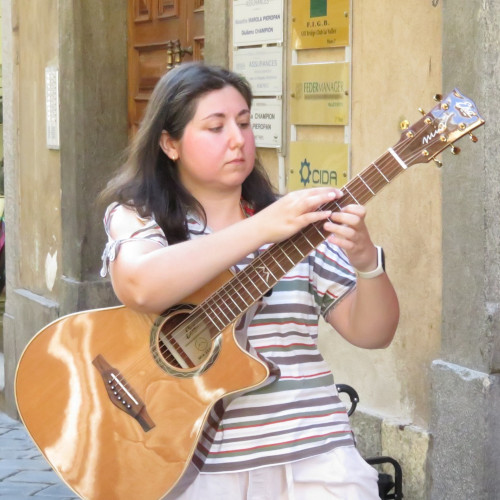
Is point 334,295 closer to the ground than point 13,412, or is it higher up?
higher up

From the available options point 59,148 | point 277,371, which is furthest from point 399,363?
point 59,148

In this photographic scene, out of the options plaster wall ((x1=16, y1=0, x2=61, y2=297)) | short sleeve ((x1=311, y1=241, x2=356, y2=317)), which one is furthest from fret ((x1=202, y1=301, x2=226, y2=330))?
plaster wall ((x1=16, y1=0, x2=61, y2=297))

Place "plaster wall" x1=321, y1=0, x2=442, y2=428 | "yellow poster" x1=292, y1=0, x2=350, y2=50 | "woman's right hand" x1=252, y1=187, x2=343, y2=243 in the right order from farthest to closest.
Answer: "yellow poster" x1=292, y1=0, x2=350, y2=50
"plaster wall" x1=321, y1=0, x2=442, y2=428
"woman's right hand" x1=252, y1=187, x2=343, y2=243

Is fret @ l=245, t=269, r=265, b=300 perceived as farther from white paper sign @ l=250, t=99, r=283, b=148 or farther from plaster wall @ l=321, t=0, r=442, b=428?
white paper sign @ l=250, t=99, r=283, b=148

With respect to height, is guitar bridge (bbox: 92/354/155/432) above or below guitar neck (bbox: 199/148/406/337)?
below

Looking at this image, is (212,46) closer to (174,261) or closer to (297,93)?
(297,93)

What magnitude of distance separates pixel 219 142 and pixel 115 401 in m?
0.65

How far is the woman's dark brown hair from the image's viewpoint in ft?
9.07

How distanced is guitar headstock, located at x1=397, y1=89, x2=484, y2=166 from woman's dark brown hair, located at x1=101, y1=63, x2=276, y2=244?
0.47 meters

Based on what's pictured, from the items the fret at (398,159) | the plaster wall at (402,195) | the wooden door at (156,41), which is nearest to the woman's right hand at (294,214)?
the fret at (398,159)

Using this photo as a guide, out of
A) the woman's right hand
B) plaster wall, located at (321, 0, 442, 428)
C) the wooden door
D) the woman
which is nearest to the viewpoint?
the woman's right hand

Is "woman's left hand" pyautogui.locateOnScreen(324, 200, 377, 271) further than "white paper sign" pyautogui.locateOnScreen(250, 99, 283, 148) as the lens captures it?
No

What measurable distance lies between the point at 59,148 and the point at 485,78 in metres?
3.69

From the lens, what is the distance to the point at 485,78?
416cm
